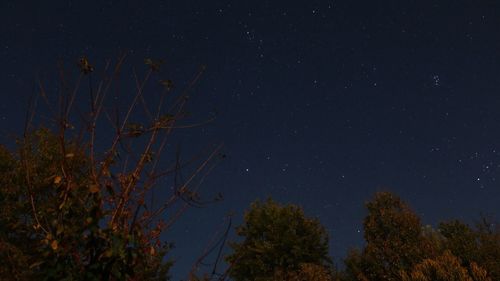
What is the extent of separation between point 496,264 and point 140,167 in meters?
35.2

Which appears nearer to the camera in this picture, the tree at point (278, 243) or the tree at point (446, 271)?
the tree at point (446, 271)

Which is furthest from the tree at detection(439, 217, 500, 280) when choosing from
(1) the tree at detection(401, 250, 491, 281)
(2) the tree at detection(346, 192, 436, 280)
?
(1) the tree at detection(401, 250, 491, 281)

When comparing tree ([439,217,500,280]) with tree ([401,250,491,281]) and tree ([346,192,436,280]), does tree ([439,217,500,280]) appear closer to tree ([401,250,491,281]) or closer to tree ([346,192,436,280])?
tree ([346,192,436,280])

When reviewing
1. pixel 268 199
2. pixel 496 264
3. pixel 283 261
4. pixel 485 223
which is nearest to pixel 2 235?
pixel 283 261

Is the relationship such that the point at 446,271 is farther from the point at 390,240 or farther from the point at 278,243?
the point at 278,243

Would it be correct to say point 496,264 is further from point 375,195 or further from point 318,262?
point 318,262

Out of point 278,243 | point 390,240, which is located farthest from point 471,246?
point 278,243

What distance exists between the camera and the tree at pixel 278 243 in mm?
37406

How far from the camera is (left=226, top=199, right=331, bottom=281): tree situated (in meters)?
37.4

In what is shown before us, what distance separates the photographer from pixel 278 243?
38500mm

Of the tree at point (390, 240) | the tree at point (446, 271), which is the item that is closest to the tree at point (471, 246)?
the tree at point (390, 240)

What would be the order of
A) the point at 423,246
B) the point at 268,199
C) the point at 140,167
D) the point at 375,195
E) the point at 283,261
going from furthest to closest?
1. the point at 268,199
2. the point at 283,261
3. the point at 375,195
4. the point at 423,246
5. the point at 140,167

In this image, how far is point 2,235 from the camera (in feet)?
78.0

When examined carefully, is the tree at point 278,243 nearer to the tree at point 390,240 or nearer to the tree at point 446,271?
the tree at point 390,240
